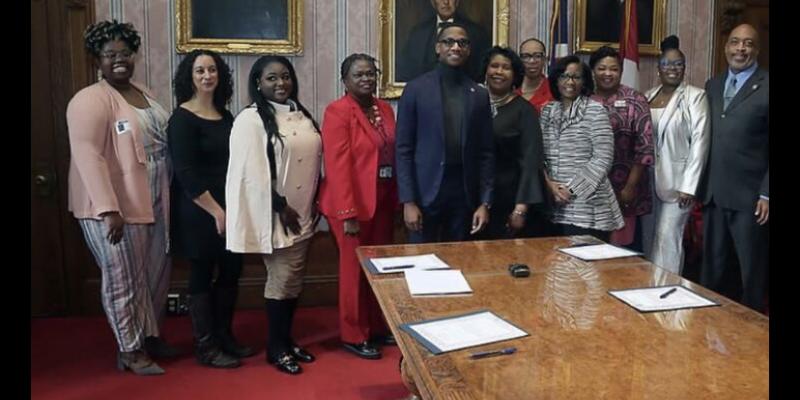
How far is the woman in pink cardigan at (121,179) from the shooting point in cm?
318

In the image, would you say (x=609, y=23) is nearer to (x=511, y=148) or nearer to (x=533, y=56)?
(x=533, y=56)

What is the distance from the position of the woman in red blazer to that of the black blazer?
65.0 inches

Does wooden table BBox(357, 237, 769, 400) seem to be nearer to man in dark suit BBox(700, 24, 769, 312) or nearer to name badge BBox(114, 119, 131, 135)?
man in dark suit BBox(700, 24, 769, 312)

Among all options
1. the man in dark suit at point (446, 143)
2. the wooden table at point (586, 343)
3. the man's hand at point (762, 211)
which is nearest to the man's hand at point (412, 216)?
the man in dark suit at point (446, 143)

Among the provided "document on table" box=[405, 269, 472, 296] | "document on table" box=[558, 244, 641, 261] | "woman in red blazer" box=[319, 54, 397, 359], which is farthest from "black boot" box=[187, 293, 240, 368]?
"document on table" box=[558, 244, 641, 261]

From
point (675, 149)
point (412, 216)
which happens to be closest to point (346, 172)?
point (412, 216)

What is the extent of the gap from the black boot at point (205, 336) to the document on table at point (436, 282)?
145 cm

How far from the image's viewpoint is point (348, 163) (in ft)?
11.1

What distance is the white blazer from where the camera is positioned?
12.1 ft

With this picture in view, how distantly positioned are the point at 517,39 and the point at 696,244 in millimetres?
1708

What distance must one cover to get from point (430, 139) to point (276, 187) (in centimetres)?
76

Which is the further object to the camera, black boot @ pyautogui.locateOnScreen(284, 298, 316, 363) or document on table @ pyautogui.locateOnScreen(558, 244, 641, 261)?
black boot @ pyautogui.locateOnScreen(284, 298, 316, 363)

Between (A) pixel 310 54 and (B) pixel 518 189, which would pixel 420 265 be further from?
(A) pixel 310 54
